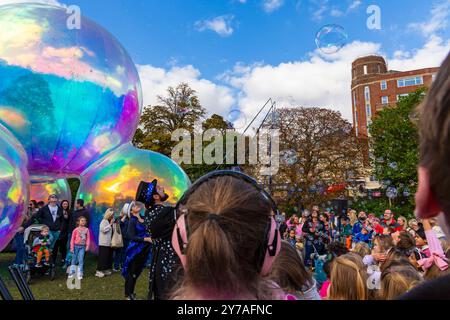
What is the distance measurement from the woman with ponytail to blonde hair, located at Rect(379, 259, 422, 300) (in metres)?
2.29

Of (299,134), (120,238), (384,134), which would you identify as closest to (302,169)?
(299,134)

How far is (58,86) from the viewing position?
7.30 metres

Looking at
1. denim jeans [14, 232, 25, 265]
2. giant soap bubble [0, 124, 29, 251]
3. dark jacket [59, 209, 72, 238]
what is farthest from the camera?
dark jacket [59, 209, 72, 238]

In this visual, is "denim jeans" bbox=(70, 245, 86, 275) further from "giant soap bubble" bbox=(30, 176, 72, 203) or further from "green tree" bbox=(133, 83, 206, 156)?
"green tree" bbox=(133, 83, 206, 156)

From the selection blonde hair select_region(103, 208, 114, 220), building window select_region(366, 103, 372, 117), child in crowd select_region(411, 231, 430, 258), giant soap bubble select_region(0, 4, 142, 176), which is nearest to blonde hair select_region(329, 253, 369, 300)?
child in crowd select_region(411, 231, 430, 258)

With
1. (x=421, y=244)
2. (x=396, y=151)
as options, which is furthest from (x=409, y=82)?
(x=421, y=244)

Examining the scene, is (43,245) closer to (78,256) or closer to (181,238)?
(78,256)

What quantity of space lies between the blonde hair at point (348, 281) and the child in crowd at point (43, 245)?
23.6 feet

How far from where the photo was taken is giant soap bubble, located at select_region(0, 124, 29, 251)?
4.32 meters

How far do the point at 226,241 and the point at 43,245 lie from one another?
8597mm

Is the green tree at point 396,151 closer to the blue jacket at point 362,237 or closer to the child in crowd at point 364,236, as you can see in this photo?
the child in crowd at point 364,236

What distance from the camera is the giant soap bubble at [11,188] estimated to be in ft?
14.2

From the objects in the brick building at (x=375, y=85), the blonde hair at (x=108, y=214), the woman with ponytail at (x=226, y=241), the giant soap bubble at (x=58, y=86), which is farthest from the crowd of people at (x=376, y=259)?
the brick building at (x=375, y=85)
